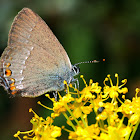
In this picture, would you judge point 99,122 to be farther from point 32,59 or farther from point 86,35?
point 86,35

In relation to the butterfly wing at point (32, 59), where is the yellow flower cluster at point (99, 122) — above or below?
below

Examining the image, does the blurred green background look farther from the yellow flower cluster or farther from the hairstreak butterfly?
the yellow flower cluster

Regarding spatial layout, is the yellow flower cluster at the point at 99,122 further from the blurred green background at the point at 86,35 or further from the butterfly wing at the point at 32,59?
the blurred green background at the point at 86,35

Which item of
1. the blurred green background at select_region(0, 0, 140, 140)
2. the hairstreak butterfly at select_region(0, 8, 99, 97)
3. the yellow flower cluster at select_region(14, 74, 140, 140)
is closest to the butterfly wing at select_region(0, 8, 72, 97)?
the hairstreak butterfly at select_region(0, 8, 99, 97)

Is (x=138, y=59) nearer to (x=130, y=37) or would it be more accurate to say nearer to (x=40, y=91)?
(x=130, y=37)

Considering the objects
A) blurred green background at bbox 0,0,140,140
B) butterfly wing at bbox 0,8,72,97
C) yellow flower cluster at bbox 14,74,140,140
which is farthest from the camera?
blurred green background at bbox 0,0,140,140

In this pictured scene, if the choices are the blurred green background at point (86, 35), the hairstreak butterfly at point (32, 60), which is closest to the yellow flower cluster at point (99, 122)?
the hairstreak butterfly at point (32, 60)

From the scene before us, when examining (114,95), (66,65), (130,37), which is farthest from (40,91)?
(130,37)

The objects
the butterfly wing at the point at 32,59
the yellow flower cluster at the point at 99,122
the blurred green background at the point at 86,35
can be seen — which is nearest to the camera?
the yellow flower cluster at the point at 99,122
